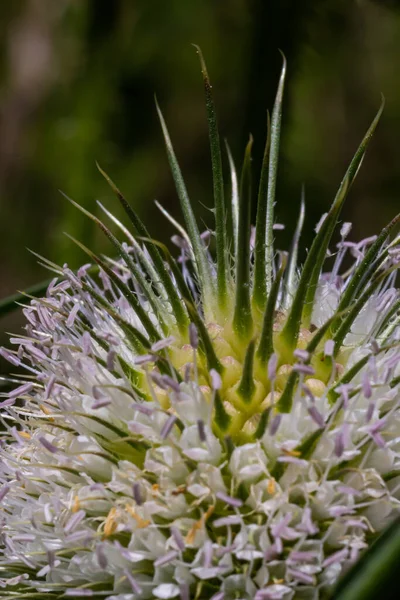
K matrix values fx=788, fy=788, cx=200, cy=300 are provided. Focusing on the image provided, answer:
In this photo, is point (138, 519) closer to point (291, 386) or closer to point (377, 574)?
point (291, 386)

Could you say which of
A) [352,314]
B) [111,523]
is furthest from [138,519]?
[352,314]

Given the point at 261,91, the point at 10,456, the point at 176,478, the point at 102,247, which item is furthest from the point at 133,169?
the point at 176,478

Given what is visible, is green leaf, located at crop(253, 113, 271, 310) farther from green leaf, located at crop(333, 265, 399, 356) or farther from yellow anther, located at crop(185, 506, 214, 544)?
yellow anther, located at crop(185, 506, 214, 544)

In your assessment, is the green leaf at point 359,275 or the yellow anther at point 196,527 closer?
the yellow anther at point 196,527

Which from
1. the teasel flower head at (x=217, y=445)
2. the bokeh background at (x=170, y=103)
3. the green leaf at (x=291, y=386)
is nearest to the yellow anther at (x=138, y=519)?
the teasel flower head at (x=217, y=445)

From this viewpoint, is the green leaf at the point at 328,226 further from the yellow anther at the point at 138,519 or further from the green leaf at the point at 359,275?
the yellow anther at the point at 138,519

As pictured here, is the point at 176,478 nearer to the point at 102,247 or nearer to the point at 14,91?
the point at 102,247

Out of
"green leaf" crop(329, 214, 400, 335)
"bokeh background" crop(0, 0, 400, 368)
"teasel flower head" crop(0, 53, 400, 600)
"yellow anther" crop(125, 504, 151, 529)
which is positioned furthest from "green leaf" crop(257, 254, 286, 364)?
"bokeh background" crop(0, 0, 400, 368)
